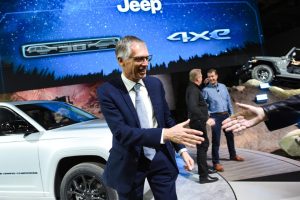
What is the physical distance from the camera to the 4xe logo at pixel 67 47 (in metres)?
6.30

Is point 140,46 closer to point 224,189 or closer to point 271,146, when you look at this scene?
point 224,189

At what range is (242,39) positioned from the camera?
21.8ft

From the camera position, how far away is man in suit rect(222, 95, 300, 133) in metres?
2.15

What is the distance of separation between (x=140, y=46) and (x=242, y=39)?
14.3ft

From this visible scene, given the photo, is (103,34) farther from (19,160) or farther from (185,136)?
(185,136)

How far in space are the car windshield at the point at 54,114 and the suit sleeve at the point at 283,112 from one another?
3.33 meters

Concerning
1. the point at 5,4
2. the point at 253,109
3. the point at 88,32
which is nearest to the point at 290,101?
the point at 253,109

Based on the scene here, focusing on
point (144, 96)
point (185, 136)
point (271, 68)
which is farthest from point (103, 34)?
point (185, 136)

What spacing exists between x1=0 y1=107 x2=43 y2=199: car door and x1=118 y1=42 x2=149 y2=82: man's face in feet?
8.01

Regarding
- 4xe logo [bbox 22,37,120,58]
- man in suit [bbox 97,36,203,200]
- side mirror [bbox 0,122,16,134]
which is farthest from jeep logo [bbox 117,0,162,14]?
man in suit [bbox 97,36,203,200]

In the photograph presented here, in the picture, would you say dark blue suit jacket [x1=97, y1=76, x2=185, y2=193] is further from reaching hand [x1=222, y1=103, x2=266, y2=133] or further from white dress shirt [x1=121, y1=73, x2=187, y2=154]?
reaching hand [x1=222, y1=103, x2=266, y2=133]

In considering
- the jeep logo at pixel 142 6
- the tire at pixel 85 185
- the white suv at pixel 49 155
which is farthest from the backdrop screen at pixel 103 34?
the tire at pixel 85 185

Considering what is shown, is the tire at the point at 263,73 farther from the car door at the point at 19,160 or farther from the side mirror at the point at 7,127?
the side mirror at the point at 7,127

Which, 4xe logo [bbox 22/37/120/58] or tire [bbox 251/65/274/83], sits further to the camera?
4xe logo [bbox 22/37/120/58]
